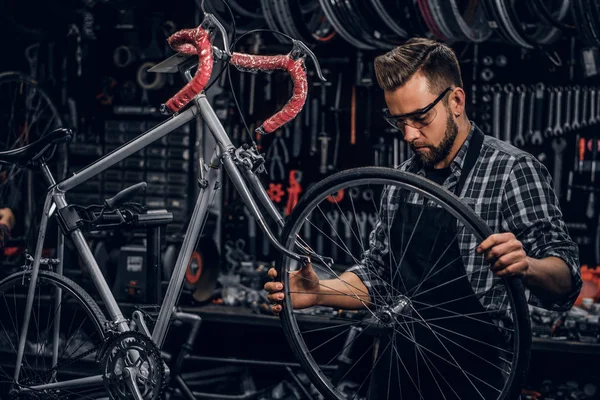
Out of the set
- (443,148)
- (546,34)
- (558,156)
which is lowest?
(558,156)

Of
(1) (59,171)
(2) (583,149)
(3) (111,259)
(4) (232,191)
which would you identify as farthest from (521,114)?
(1) (59,171)

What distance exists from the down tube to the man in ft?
1.38

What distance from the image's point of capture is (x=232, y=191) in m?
6.13

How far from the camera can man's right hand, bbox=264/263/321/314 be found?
307 centimetres

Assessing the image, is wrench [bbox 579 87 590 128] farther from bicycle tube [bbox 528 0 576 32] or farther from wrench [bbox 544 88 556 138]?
bicycle tube [bbox 528 0 576 32]

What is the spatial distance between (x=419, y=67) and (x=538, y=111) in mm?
2771

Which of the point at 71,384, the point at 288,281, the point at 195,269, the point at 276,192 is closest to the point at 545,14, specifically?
the point at 276,192

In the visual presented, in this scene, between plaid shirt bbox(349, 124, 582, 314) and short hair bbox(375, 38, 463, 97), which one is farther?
short hair bbox(375, 38, 463, 97)

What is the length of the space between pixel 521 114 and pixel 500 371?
2.75 m

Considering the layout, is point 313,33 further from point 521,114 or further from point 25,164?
point 25,164

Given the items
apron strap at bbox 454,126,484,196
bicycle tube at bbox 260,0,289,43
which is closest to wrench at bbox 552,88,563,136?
bicycle tube at bbox 260,0,289,43

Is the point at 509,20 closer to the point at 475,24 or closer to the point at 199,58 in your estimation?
the point at 475,24

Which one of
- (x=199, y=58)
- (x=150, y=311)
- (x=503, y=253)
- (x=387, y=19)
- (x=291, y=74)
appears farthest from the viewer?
(x=387, y=19)

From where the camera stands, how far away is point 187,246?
3.38 metres
